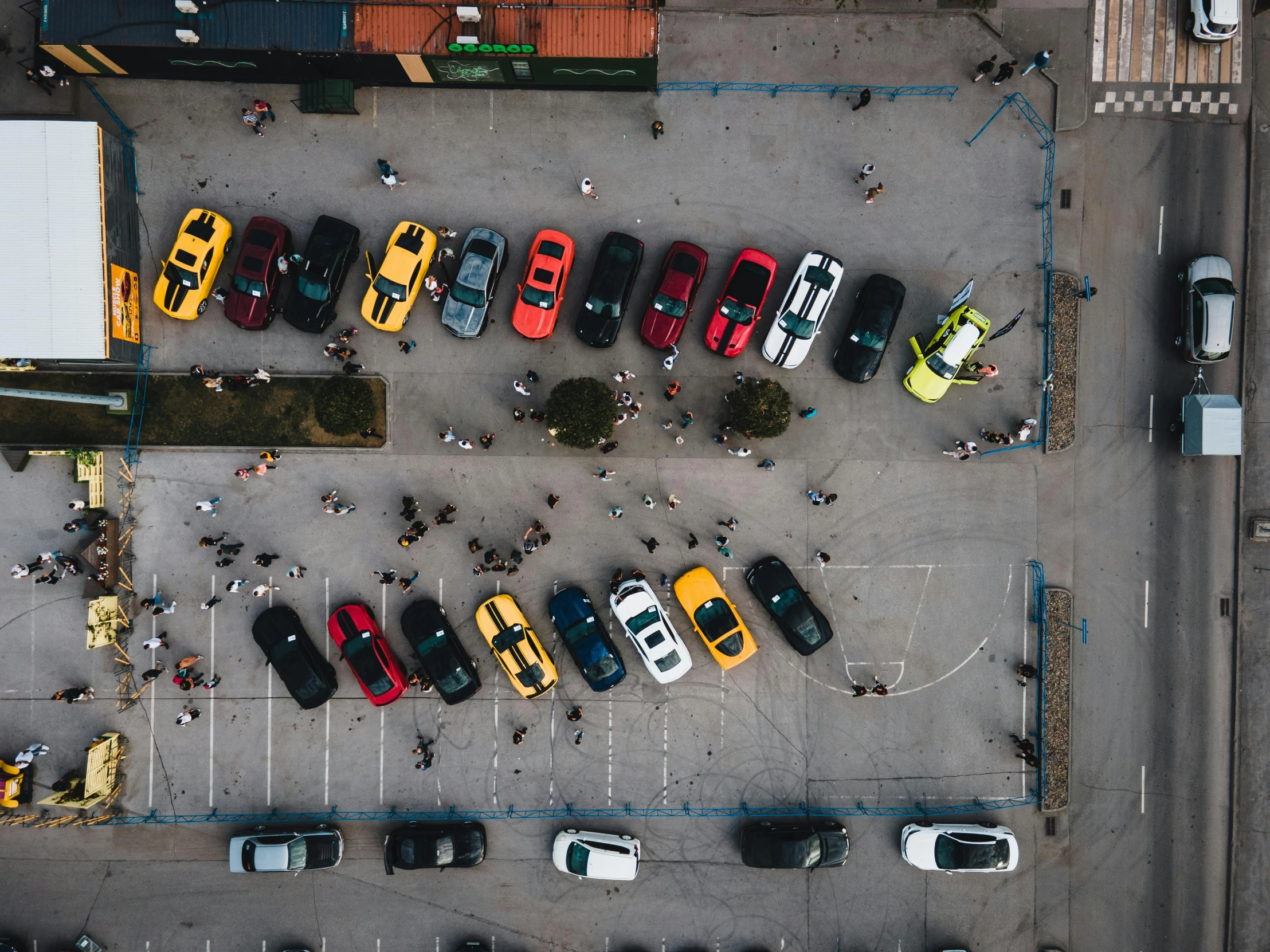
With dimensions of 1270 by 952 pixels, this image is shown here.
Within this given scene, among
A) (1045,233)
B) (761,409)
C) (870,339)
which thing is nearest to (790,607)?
(761,409)

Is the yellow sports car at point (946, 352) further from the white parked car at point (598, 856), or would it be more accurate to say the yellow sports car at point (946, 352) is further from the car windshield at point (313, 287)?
the car windshield at point (313, 287)

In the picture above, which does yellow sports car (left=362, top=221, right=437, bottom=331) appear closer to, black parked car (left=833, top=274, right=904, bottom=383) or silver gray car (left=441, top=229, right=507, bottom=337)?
silver gray car (left=441, top=229, right=507, bottom=337)

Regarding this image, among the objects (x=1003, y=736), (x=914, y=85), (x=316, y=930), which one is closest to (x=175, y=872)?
(x=316, y=930)

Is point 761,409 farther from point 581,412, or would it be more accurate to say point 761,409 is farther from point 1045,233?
point 1045,233

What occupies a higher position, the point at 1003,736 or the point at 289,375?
the point at 289,375

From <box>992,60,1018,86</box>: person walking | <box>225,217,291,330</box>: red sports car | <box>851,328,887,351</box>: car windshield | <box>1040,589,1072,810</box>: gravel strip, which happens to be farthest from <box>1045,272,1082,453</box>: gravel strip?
<box>225,217,291,330</box>: red sports car

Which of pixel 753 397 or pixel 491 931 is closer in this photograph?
pixel 753 397

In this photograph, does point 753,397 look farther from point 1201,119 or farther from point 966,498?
point 1201,119

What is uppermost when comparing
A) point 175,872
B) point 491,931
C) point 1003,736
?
point 1003,736
